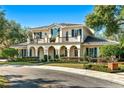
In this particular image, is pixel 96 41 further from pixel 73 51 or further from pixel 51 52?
pixel 51 52

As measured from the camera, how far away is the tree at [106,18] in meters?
28.2

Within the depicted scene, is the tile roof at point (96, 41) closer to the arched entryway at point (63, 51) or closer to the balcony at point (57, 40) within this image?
the balcony at point (57, 40)

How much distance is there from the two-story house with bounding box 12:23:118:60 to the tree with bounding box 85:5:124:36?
36.4 ft

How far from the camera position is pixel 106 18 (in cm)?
2805

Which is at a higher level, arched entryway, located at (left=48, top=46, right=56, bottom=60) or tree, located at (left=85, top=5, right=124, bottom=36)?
tree, located at (left=85, top=5, right=124, bottom=36)

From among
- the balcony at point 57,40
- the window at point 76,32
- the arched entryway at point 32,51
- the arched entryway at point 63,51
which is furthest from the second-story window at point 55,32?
the arched entryway at point 32,51

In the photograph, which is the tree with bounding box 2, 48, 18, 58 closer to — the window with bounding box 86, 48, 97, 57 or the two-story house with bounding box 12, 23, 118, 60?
the two-story house with bounding box 12, 23, 118, 60

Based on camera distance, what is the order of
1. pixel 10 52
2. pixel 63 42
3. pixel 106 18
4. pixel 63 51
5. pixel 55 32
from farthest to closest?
pixel 55 32
pixel 10 52
pixel 63 51
pixel 63 42
pixel 106 18

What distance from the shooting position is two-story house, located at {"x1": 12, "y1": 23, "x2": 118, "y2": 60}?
134 ft

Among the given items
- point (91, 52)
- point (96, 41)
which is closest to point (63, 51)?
point (91, 52)

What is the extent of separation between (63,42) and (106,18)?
14537mm

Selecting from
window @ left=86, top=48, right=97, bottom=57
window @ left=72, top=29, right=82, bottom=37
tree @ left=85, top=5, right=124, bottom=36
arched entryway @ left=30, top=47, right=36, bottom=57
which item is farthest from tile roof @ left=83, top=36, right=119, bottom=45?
tree @ left=85, top=5, right=124, bottom=36
